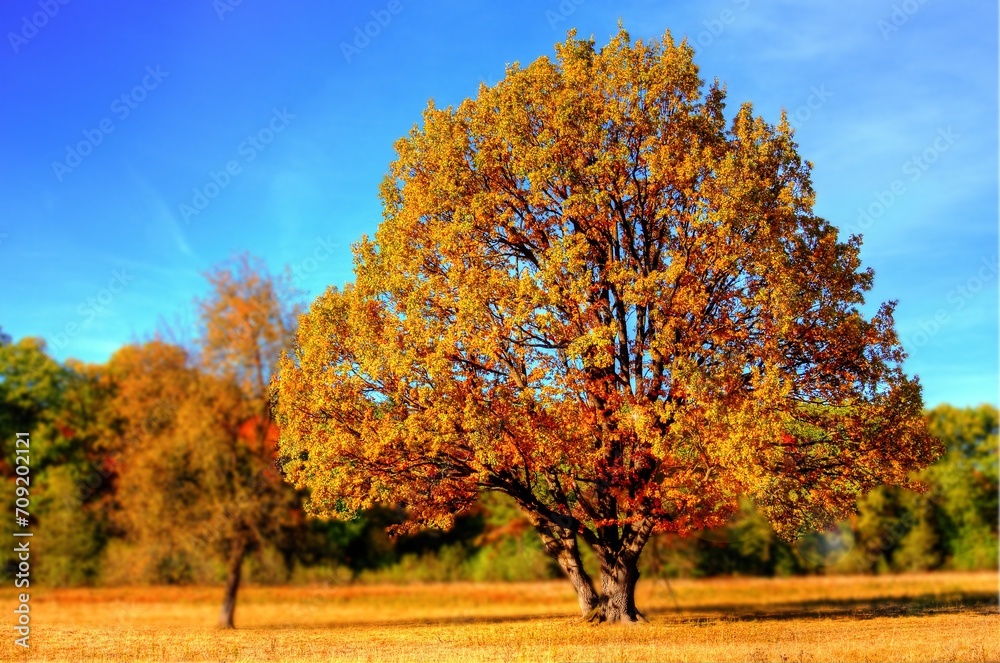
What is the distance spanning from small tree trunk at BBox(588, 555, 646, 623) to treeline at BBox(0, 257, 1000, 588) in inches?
272

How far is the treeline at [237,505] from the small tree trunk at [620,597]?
6.92 m

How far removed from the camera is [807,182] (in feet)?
80.6

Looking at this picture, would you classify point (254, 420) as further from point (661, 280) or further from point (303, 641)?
point (661, 280)

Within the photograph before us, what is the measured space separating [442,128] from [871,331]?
14.3 metres

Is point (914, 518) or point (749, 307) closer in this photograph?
point (749, 307)

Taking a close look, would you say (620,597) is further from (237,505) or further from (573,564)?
(237,505)

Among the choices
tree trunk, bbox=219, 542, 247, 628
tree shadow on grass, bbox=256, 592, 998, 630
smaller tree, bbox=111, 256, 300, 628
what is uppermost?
smaller tree, bbox=111, 256, 300, 628

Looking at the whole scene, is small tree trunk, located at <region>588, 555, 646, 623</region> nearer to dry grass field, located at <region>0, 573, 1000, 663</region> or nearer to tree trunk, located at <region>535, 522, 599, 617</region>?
tree trunk, located at <region>535, 522, 599, 617</region>

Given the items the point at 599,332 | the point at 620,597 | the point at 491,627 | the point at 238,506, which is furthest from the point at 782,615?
the point at 238,506

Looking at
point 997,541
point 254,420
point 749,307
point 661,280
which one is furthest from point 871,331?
point 997,541

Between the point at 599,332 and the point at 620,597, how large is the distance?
908cm

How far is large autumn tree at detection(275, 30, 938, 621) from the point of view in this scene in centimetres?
2239

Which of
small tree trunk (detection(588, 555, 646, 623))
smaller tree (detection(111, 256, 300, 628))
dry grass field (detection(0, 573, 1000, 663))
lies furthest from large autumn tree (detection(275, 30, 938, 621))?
smaller tree (detection(111, 256, 300, 628))

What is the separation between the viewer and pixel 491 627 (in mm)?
28250
